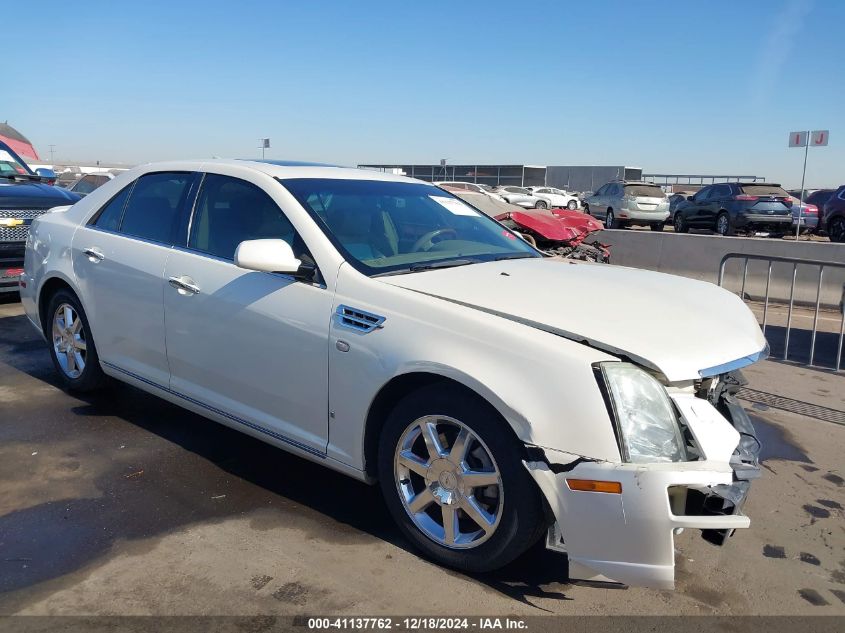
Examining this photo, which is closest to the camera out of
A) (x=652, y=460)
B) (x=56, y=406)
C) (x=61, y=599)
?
(x=652, y=460)

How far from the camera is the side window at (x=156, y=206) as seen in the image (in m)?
4.24

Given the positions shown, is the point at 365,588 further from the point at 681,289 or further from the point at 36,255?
the point at 36,255

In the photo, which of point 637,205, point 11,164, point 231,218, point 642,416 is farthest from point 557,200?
point 642,416

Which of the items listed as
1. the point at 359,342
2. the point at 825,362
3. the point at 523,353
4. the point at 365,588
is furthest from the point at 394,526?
the point at 825,362

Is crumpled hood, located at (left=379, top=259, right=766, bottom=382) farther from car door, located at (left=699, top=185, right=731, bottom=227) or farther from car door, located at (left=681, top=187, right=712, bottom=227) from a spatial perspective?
car door, located at (left=681, top=187, right=712, bottom=227)

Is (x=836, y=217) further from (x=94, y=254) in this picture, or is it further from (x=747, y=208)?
(x=94, y=254)

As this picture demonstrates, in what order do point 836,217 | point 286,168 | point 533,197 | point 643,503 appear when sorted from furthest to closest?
point 533,197, point 836,217, point 286,168, point 643,503

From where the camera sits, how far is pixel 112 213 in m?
4.72

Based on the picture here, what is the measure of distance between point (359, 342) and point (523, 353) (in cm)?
80

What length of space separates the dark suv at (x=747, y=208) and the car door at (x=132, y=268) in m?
17.3

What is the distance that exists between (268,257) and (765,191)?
1835 cm

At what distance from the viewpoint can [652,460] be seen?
250cm

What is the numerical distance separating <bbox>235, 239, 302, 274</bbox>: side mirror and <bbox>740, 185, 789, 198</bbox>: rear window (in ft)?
59.3

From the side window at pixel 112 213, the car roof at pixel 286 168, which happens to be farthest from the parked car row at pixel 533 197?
the car roof at pixel 286 168
